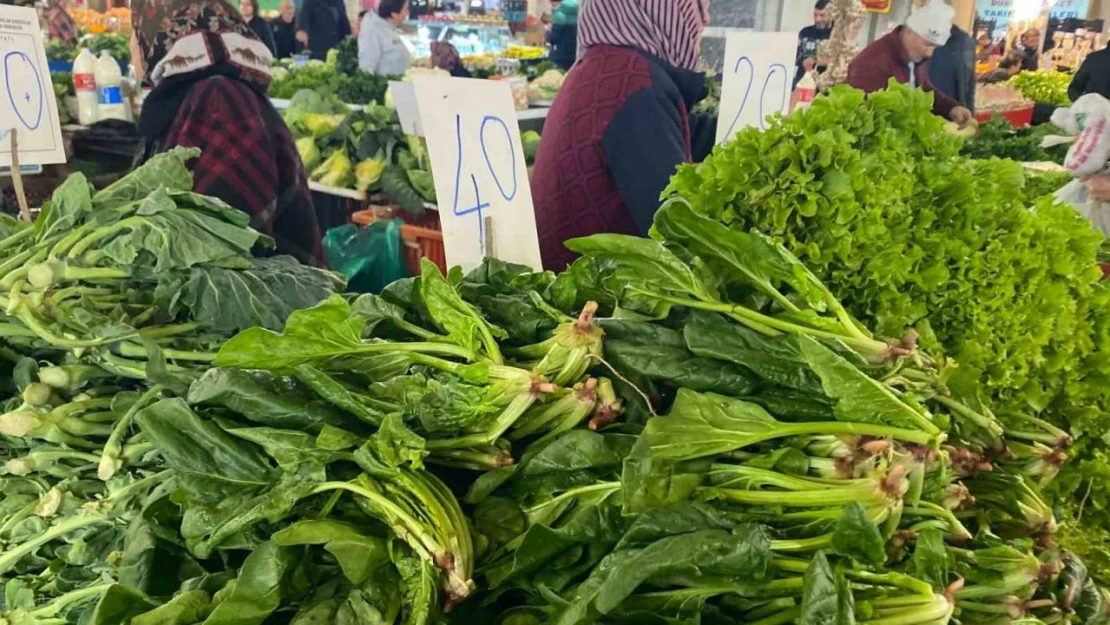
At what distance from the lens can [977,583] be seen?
0.93 meters

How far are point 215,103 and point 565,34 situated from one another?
5370 millimetres

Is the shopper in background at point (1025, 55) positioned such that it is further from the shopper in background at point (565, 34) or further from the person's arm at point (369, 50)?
the person's arm at point (369, 50)

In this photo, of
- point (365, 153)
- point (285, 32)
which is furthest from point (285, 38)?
point (365, 153)

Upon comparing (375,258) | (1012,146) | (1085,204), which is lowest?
(375,258)

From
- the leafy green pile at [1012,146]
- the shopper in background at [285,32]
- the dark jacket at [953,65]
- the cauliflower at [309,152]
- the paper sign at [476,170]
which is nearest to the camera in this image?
the paper sign at [476,170]

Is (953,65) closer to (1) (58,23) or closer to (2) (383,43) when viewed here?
(2) (383,43)

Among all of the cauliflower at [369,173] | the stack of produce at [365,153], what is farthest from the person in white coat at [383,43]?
the cauliflower at [369,173]

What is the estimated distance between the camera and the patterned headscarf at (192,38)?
2287mm

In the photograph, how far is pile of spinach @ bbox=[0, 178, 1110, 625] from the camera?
84 centimetres

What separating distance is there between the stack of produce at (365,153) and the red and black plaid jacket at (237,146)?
138 cm

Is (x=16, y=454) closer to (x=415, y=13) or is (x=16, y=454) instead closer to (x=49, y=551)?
(x=49, y=551)

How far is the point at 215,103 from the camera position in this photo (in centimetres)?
231

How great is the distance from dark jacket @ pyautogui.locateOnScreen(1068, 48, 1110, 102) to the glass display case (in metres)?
4.79

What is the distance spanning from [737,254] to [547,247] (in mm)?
1428
